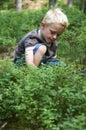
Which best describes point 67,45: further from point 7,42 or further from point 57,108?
point 57,108

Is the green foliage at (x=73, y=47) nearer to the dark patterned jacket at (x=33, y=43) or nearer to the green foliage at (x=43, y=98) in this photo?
the dark patterned jacket at (x=33, y=43)

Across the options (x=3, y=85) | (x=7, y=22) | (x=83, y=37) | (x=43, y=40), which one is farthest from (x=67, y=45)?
(x=7, y=22)

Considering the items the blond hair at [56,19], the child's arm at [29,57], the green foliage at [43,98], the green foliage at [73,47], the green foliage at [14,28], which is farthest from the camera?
the green foliage at [14,28]

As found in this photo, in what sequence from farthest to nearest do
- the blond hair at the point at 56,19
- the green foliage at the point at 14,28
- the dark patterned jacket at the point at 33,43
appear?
the green foliage at the point at 14,28 → the dark patterned jacket at the point at 33,43 → the blond hair at the point at 56,19

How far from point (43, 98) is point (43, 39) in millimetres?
1881

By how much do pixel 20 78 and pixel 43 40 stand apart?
1.37 m

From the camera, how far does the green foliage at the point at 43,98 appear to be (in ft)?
12.8

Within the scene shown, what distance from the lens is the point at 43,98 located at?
13.3 feet

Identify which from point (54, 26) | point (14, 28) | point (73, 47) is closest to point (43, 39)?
point (54, 26)

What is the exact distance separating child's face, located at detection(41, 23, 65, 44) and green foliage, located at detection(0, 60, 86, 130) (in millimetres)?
1068

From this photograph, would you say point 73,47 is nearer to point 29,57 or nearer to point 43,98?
point 29,57

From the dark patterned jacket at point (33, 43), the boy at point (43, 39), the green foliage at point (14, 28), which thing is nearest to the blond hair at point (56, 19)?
the boy at point (43, 39)

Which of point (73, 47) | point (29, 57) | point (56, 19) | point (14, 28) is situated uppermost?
point (56, 19)

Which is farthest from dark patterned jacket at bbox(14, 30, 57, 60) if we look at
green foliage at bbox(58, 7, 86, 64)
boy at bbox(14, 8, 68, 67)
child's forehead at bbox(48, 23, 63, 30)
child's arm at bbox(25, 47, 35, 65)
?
green foliage at bbox(58, 7, 86, 64)
